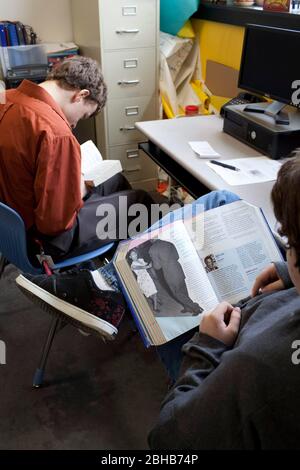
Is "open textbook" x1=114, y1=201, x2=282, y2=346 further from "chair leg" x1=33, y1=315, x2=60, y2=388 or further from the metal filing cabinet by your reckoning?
the metal filing cabinet

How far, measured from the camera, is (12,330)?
6.16 feet

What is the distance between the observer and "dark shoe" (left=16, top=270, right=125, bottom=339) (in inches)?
45.4

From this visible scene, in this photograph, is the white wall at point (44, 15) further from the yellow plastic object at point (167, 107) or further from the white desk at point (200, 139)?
the white desk at point (200, 139)

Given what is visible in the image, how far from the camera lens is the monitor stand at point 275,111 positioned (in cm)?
169

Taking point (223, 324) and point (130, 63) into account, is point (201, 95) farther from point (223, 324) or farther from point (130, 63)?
point (223, 324)

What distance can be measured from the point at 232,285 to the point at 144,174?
204cm

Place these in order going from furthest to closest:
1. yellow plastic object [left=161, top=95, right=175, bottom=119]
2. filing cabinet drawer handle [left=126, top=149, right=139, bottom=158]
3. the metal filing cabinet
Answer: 1. filing cabinet drawer handle [left=126, top=149, right=139, bottom=158]
2. yellow plastic object [left=161, top=95, right=175, bottom=119]
3. the metal filing cabinet

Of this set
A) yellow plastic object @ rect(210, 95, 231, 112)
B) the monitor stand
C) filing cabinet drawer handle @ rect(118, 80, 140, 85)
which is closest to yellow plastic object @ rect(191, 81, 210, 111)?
yellow plastic object @ rect(210, 95, 231, 112)

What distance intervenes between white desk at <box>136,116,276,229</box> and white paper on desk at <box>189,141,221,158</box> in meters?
0.02

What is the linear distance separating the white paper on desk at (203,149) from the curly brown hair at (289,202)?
104 centimetres

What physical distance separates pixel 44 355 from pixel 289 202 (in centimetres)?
122

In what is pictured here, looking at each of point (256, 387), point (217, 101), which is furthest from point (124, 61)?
point (256, 387)
